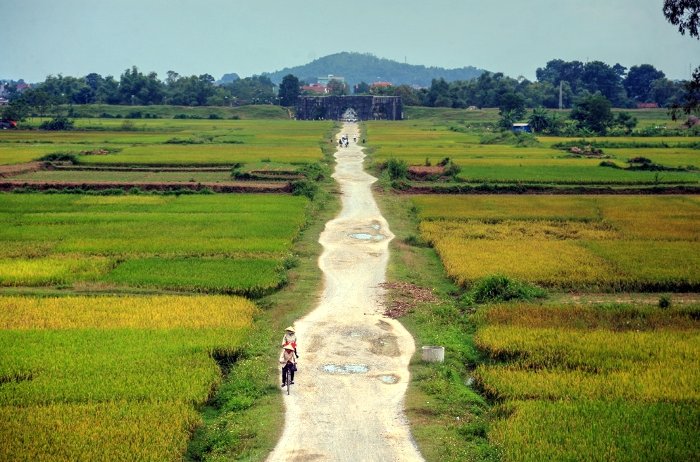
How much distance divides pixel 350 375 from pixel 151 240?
520 inches

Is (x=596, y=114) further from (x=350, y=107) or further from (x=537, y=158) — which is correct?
(x=350, y=107)

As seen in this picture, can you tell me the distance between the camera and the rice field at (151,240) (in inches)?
839

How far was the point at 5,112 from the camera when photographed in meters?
92.9

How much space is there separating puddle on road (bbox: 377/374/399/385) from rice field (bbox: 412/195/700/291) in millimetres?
6796

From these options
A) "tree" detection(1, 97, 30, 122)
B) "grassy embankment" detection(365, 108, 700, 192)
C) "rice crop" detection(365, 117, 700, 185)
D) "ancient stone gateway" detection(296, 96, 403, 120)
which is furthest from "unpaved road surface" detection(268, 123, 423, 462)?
"ancient stone gateway" detection(296, 96, 403, 120)

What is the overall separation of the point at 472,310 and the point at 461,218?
12339 millimetres

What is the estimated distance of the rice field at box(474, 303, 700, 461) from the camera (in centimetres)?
1143

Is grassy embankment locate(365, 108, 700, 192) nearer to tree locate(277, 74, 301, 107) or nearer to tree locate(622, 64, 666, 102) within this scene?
tree locate(277, 74, 301, 107)

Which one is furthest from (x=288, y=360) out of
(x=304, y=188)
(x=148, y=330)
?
(x=304, y=188)

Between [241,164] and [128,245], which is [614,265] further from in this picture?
[241,164]

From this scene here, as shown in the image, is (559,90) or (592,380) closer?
(592,380)

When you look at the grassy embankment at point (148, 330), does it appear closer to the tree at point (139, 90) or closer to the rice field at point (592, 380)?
the rice field at point (592, 380)

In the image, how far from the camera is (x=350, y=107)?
120562mm

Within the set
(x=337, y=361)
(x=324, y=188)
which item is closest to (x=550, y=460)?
(x=337, y=361)
